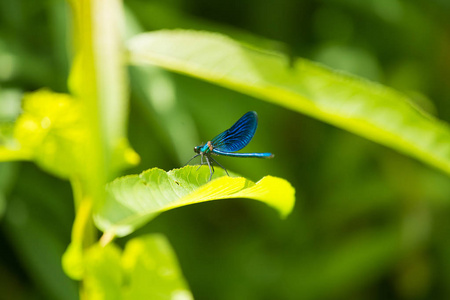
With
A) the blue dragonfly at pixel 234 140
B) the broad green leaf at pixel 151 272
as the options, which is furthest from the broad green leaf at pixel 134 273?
the blue dragonfly at pixel 234 140

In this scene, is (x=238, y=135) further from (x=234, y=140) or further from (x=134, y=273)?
(x=134, y=273)

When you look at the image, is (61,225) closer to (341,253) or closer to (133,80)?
(133,80)

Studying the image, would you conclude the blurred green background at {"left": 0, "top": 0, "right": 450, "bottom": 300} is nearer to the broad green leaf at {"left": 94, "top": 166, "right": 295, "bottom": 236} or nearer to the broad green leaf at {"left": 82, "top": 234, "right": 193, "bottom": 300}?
the broad green leaf at {"left": 82, "top": 234, "right": 193, "bottom": 300}

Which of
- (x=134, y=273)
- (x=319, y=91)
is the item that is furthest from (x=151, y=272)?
(x=319, y=91)

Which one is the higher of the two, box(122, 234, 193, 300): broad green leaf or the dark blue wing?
the dark blue wing

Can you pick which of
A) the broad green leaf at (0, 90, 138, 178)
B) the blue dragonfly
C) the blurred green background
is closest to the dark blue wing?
the blue dragonfly

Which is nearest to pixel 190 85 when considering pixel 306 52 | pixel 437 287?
pixel 306 52
